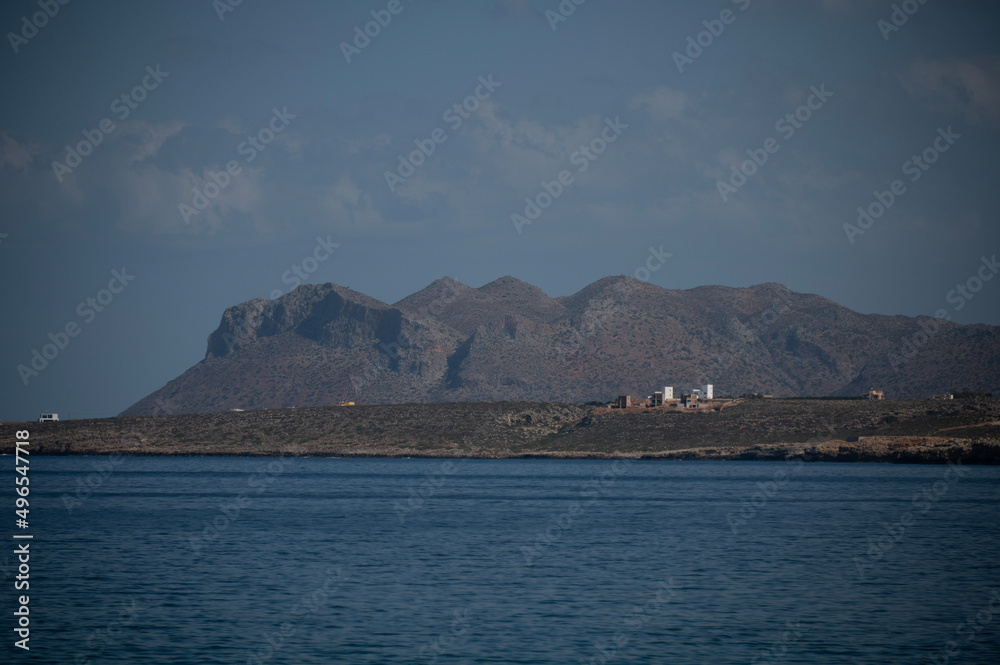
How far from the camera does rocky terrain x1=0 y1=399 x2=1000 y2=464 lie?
117 m

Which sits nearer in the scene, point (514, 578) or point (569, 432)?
point (514, 578)

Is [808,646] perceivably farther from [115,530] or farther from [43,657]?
[115,530]

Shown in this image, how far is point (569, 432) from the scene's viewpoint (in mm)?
139500

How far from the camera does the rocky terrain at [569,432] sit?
116875mm

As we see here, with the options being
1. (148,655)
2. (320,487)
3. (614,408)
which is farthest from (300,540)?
(614,408)

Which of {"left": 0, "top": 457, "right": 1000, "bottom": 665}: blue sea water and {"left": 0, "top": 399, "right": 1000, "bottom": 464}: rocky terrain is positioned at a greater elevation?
{"left": 0, "top": 399, "right": 1000, "bottom": 464}: rocky terrain

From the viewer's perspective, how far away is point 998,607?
30.2 metres

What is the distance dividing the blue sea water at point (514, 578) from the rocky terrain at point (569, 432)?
44.2m

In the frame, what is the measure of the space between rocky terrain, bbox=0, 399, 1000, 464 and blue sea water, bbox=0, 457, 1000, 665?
145ft

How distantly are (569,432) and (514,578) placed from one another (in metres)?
104

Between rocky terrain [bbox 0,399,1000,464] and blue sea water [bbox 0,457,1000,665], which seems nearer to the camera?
blue sea water [bbox 0,457,1000,665]

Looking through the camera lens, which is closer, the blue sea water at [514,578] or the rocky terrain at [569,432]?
the blue sea water at [514,578]

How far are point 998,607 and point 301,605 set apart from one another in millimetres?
21593

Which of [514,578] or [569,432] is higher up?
[569,432]
